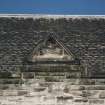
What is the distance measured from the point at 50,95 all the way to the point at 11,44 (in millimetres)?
3252

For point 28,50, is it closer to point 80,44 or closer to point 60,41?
point 60,41

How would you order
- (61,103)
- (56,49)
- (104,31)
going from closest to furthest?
(61,103), (56,49), (104,31)

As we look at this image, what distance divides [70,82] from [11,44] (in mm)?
3390

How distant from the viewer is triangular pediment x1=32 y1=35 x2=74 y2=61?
13117 mm

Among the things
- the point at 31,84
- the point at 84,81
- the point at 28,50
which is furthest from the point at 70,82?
the point at 28,50

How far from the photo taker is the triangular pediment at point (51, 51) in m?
13.1

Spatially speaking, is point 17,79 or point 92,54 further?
point 92,54

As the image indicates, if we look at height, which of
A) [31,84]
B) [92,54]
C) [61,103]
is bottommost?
[61,103]

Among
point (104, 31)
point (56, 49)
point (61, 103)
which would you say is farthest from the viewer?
point (104, 31)

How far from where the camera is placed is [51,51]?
43.8ft

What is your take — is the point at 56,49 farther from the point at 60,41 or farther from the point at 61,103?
the point at 61,103

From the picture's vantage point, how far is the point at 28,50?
13.7 metres

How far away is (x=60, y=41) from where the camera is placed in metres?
13.6

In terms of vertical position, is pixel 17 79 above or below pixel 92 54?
below
